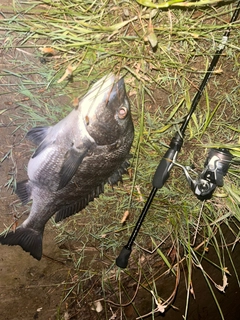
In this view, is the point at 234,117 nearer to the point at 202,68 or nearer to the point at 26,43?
the point at 202,68

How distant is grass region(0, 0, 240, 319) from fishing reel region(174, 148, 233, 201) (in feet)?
0.44

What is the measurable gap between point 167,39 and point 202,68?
1.34 ft

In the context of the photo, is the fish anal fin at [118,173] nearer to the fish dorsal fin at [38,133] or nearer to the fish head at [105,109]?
the fish head at [105,109]

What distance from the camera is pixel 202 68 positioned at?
2.43 m

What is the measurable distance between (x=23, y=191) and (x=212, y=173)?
1384 mm

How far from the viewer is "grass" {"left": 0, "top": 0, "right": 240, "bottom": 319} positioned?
208 centimetres

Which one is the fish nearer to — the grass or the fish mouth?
the fish mouth

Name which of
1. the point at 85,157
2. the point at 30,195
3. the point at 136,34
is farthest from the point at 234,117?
the point at 30,195

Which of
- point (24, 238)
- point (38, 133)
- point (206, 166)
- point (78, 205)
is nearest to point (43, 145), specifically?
point (38, 133)

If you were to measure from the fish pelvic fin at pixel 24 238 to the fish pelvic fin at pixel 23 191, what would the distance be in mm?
230

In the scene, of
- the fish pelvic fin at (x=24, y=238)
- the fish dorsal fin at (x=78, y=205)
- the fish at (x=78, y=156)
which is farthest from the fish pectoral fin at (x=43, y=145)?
the fish pelvic fin at (x=24, y=238)

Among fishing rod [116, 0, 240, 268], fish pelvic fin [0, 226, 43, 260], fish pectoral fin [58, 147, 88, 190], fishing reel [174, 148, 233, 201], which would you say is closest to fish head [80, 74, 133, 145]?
fish pectoral fin [58, 147, 88, 190]

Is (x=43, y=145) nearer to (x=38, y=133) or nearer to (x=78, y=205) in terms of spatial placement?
(x=38, y=133)

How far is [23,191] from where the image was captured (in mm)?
2332
